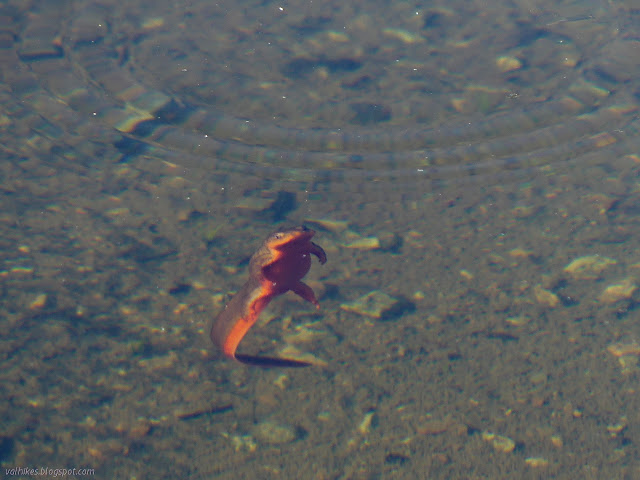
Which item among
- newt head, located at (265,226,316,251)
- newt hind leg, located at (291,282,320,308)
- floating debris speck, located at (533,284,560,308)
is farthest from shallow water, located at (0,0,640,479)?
newt head, located at (265,226,316,251)

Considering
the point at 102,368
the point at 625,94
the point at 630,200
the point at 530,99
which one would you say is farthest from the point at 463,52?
the point at 102,368

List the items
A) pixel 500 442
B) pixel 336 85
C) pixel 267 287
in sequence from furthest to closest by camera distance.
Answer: pixel 336 85
pixel 267 287
pixel 500 442

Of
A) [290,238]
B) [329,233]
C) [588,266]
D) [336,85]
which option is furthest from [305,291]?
[336,85]

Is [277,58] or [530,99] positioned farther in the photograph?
[277,58]

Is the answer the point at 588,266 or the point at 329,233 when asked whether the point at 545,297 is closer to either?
the point at 588,266

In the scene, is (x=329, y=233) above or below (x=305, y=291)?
below

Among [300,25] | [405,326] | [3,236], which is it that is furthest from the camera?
[300,25]

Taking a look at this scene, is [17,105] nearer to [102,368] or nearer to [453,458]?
[102,368]
